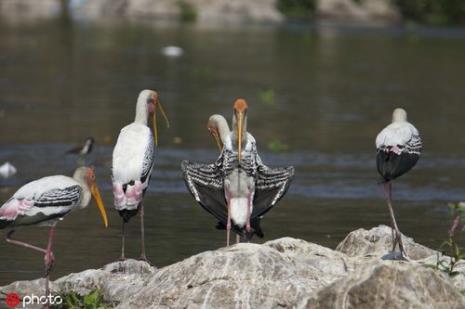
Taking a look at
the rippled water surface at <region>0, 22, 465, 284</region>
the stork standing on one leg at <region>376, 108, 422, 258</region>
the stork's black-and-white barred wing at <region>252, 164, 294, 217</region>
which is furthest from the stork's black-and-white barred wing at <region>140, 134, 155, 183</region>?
the stork standing on one leg at <region>376, 108, 422, 258</region>

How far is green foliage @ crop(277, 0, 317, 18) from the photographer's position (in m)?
65.0

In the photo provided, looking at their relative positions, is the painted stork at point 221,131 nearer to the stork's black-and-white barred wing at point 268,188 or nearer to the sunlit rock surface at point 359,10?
the stork's black-and-white barred wing at point 268,188

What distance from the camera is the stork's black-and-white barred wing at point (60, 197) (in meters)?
12.0

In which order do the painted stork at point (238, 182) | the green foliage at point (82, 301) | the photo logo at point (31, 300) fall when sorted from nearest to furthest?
the green foliage at point (82, 301), the photo logo at point (31, 300), the painted stork at point (238, 182)

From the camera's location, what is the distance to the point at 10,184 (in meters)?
18.4

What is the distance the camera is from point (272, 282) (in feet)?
36.3

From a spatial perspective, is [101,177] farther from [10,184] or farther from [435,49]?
[435,49]

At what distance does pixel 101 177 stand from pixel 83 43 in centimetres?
2656

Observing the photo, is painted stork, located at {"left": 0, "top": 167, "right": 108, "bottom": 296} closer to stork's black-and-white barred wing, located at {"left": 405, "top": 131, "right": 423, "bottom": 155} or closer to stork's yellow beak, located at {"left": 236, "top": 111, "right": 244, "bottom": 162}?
stork's yellow beak, located at {"left": 236, "top": 111, "right": 244, "bottom": 162}

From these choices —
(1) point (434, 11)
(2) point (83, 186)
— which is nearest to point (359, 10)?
(1) point (434, 11)

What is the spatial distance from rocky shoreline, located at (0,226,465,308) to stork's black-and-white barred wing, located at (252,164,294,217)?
0.34 metres

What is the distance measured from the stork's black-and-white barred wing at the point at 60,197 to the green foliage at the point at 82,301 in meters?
0.80

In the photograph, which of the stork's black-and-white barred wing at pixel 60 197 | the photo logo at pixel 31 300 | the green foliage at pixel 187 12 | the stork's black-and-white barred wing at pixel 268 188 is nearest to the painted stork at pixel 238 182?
the stork's black-and-white barred wing at pixel 268 188

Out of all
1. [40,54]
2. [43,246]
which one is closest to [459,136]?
[43,246]
